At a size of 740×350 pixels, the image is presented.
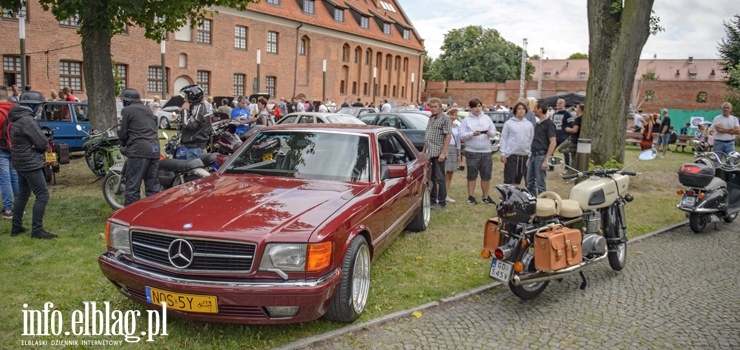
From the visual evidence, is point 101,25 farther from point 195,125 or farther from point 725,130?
point 725,130

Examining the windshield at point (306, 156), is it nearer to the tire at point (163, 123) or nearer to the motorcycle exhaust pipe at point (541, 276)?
the motorcycle exhaust pipe at point (541, 276)

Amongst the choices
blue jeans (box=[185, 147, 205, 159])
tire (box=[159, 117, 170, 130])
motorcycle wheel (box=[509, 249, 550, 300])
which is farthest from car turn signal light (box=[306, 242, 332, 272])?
tire (box=[159, 117, 170, 130])

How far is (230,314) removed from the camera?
11.8 feet

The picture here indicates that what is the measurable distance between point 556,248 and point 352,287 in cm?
184

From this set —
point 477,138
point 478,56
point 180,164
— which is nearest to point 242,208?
point 180,164

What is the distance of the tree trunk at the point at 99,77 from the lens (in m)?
11.3

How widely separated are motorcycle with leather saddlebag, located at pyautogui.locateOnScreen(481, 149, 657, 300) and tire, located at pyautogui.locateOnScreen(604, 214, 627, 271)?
1cm

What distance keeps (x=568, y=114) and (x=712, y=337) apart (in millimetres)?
9786

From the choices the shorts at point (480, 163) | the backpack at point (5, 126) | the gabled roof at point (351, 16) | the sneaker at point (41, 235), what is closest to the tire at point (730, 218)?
the shorts at point (480, 163)

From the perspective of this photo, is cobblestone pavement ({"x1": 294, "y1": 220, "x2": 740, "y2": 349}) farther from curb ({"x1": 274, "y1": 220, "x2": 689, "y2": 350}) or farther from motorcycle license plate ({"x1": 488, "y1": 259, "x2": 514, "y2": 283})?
motorcycle license plate ({"x1": 488, "y1": 259, "x2": 514, "y2": 283})

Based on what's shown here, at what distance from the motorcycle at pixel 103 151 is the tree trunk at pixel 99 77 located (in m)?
0.45

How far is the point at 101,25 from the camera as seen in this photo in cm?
1087

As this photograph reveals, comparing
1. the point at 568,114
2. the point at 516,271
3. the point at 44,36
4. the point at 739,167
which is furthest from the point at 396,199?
the point at 44,36

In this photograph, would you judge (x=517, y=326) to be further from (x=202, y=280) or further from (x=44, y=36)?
(x=44, y=36)
